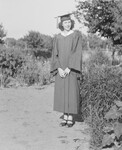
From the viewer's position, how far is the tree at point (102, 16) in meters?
15.0

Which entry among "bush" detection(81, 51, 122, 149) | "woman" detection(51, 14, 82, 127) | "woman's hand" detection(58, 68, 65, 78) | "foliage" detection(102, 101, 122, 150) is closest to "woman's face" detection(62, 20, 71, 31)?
"woman" detection(51, 14, 82, 127)

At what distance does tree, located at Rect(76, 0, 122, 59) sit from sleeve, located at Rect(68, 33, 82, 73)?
31.7 feet

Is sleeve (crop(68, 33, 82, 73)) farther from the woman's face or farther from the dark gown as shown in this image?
the woman's face

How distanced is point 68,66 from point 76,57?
199 millimetres

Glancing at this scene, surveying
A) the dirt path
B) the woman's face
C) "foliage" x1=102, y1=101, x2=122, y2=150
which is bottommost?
the dirt path

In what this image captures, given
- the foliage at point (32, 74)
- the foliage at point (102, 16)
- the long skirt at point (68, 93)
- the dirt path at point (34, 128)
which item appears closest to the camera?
the dirt path at point (34, 128)

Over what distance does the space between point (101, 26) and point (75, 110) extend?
1165cm

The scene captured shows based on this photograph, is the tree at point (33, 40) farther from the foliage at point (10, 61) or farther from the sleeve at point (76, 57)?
the sleeve at point (76, 57)

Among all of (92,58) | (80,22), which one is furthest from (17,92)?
(80,22)

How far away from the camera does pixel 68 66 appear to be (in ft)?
16.8

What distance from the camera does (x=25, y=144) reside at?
4.40 m

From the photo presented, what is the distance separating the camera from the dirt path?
441 centimetres

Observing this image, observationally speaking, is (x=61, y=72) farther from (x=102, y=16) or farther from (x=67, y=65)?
(x=102, y=16)

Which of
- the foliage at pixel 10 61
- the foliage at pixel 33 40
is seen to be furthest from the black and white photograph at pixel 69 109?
the foliage at pixel 33 40
